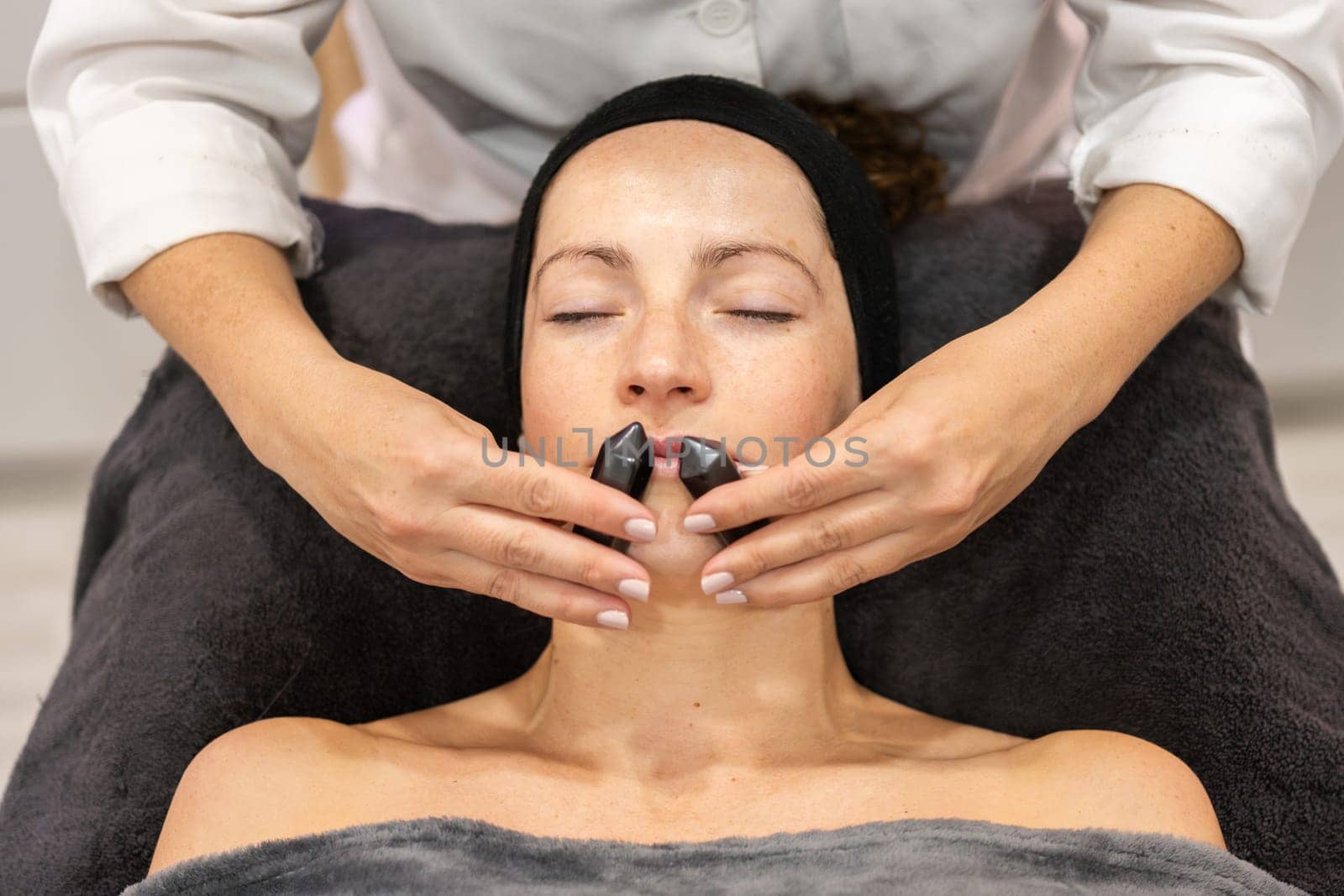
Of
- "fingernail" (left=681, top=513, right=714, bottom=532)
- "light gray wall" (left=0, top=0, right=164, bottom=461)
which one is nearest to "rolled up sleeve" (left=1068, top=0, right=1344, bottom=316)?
"fingernail" (left=681, top=513, right=714, bottom=532)

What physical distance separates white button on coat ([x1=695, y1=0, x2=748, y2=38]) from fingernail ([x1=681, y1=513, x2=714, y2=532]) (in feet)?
2.12

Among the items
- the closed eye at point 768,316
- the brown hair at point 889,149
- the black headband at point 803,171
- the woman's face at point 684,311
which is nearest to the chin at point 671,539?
the woman's face at point 684,311

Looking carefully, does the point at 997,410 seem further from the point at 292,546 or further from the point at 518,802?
the point at 292,546

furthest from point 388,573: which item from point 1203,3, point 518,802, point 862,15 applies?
point 1203,3

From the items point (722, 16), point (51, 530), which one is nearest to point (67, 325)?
point (51, 530)

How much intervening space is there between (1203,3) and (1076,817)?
2.62 feet

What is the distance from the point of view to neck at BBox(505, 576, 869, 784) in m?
1.12

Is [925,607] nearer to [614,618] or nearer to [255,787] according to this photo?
[614,618]

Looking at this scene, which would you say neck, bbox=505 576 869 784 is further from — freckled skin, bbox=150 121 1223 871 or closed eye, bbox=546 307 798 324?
closed eye, bbox=546 307 798 324

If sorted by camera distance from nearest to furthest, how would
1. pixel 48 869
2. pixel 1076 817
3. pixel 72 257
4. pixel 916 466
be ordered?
pixel 916 466 < pixel 1076 817 < pixel 48 869 < pixel 72 257

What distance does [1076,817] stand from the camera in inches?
42.9

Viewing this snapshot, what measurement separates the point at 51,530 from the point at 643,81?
1.62 metres

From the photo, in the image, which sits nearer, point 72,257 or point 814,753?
point 814,753

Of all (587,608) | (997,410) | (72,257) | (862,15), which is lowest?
(72,257)
